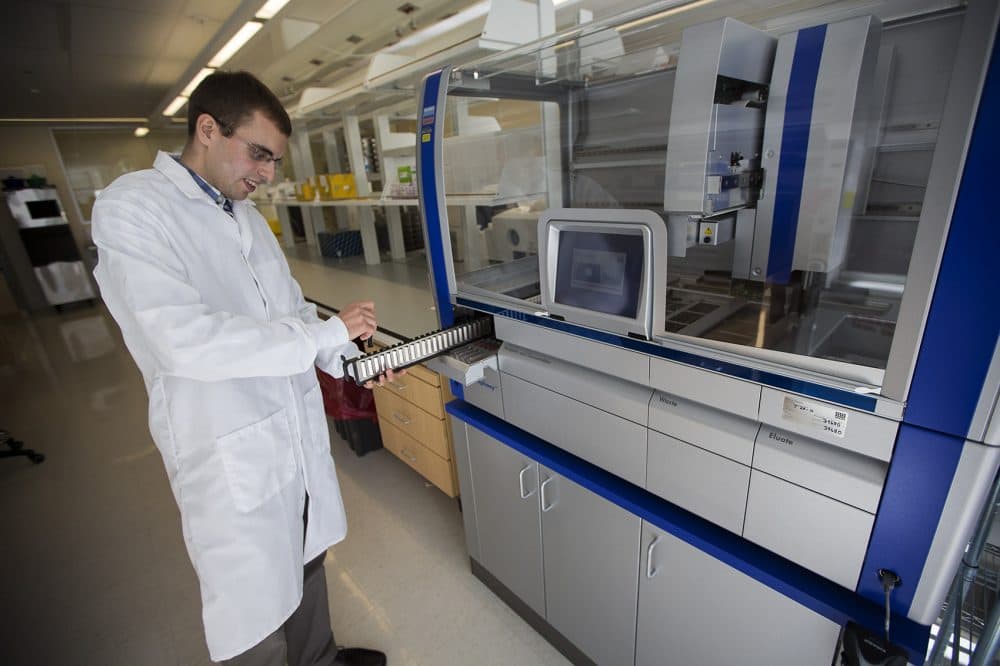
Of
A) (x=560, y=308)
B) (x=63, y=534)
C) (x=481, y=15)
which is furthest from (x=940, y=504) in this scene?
(x=63, y=534)

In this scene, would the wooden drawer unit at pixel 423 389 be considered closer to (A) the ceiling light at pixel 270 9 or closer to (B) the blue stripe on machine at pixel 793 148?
(B) the blue stripe on machine at pixel 793 148

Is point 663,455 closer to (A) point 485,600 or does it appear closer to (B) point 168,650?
(A) point 485,600

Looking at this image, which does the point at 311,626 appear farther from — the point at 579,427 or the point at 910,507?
the point at 910,507

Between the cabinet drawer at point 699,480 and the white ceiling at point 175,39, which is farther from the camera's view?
the white ceiling at point 175,39

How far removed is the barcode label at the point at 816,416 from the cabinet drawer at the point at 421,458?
1.74 metres

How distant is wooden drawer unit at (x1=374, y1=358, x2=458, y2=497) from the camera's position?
2287 millimetres

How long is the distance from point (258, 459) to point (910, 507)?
146 centimetres

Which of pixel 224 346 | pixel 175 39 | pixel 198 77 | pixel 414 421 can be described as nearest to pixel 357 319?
pixel 224 346

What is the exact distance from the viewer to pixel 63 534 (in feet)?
8.73

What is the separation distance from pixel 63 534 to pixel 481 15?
12.5 ft

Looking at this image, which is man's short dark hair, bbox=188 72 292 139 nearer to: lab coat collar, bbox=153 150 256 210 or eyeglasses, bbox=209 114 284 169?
eyeglasses, bbox=209 114 284 169

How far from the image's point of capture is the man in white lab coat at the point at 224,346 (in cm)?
107

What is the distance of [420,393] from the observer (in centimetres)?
236

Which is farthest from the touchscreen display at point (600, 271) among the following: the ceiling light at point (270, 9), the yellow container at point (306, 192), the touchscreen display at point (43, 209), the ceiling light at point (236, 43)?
the touchscreen display at point (43, 209)
